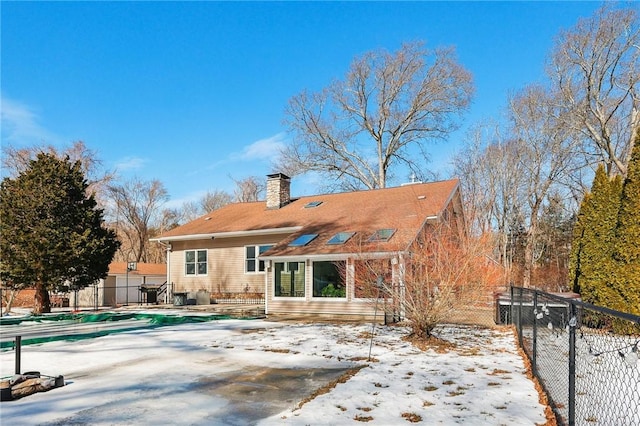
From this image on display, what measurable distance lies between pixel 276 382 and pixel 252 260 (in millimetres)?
13614

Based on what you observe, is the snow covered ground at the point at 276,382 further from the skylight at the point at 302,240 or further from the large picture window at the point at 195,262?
the large picture window at the point at 195,262

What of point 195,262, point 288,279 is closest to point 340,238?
point 288,279

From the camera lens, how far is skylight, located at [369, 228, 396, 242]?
14.4 m

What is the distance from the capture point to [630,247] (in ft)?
36.3

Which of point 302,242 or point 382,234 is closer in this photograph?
point 382,234

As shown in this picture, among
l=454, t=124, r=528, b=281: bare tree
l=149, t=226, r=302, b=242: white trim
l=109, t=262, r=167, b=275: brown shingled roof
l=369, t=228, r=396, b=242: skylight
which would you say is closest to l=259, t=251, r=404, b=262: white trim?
l=369, t=228, r=396, b=242: skylight

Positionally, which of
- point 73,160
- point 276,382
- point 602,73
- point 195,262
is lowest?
point 276,382

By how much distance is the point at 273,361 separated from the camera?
298 inches

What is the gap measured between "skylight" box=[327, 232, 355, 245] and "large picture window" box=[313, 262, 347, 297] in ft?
2.80

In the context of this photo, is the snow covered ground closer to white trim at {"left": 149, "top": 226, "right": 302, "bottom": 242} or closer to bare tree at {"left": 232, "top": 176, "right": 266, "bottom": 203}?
white trim at {"left": 149, "top": 226, "right": 302, "bottom": 242}

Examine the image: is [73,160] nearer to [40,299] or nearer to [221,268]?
[40,299]

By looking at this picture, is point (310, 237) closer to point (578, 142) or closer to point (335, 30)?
point (335, 30)

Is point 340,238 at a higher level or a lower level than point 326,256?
higher

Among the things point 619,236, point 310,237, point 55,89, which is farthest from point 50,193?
point 619,236
